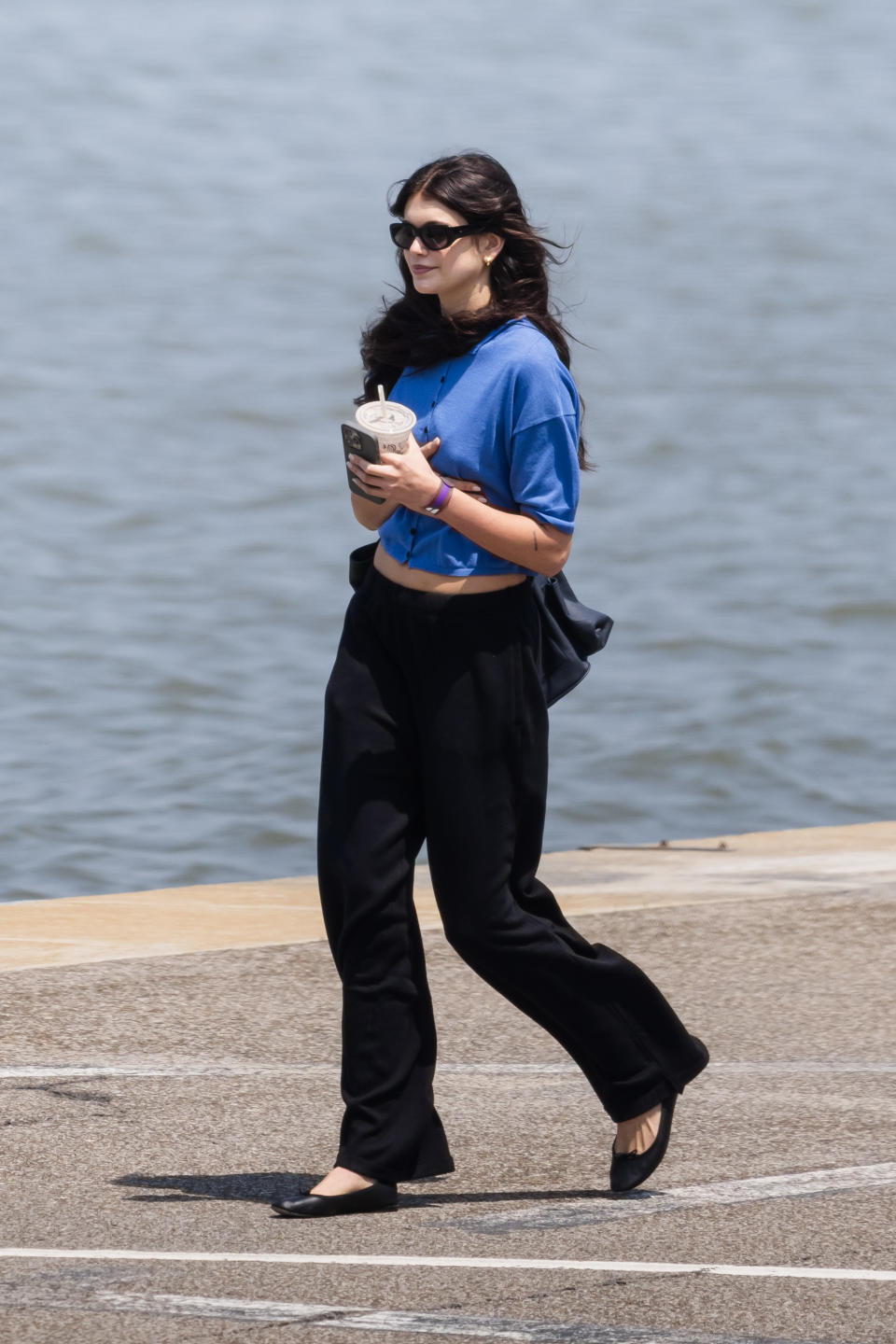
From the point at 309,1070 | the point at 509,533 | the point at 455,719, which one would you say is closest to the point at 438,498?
the point at 509,533

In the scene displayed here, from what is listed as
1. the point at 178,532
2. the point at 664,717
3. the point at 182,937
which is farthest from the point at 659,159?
the point at 182,937

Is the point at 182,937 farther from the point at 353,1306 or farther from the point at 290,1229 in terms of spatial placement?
the point at 353,1306

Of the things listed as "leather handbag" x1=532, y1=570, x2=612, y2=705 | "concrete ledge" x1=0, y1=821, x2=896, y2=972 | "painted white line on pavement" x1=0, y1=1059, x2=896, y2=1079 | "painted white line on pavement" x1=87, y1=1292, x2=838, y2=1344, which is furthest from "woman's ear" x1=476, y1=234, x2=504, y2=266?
"concrete ledge" x1=0, y1=821, x2=896, y2=972

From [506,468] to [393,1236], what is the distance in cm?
139

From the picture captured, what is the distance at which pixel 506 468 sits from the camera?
4863 mm

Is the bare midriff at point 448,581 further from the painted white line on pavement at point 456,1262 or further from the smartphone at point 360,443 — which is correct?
the painted white line on pavement at point 456,1262

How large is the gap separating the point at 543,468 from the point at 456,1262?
4.58 feet

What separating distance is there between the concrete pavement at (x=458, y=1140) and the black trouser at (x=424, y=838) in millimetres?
274

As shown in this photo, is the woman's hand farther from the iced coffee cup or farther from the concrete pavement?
the concrete pavement

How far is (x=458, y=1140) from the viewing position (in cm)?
550

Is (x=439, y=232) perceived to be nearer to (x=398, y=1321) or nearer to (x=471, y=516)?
(x=471, y=516)

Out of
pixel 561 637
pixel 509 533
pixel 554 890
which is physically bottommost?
pixel 554 890

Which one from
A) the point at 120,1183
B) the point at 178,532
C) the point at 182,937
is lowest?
the point at 178,532

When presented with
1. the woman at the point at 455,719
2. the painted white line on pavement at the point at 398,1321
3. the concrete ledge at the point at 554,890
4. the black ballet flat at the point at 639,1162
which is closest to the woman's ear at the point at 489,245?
the woman at the point at 455,719
